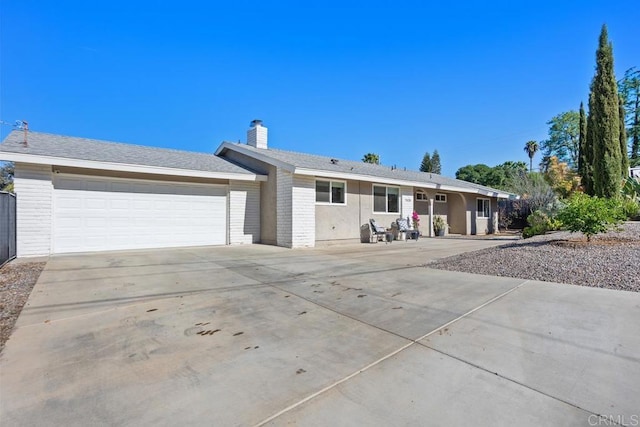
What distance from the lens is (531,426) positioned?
5.91 ft

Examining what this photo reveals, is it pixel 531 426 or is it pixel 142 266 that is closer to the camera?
pixel 531 426

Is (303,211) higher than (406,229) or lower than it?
higher

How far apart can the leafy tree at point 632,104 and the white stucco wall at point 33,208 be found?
46.0 meters

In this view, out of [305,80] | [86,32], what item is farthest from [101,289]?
[305,80]

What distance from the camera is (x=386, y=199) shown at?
46.3 feet

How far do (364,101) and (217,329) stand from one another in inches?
690

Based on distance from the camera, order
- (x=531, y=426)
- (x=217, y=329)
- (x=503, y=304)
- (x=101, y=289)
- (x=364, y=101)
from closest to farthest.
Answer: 1. (x=531, y=426)
2. (x=217, y=329)
3. (x=503, y=304)
4. (x=101, y=289)
5. (x=364, y=101)

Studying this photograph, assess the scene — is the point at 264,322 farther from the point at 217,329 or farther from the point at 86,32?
the point at 86,32

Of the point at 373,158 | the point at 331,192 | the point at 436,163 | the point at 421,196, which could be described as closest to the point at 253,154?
the point at 331,192

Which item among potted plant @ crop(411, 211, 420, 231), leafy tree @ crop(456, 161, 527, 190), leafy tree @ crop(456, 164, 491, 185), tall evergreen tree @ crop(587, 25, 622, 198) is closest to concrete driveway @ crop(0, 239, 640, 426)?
potted plant @ crop(411, 211, 420, 231)

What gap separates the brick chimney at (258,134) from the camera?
595 inches

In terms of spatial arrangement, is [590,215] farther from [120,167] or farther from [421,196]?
[120,167]

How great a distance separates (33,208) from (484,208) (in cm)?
2168

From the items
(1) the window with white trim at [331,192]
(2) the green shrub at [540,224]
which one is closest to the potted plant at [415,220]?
(2) the green shrub at [540,224]
